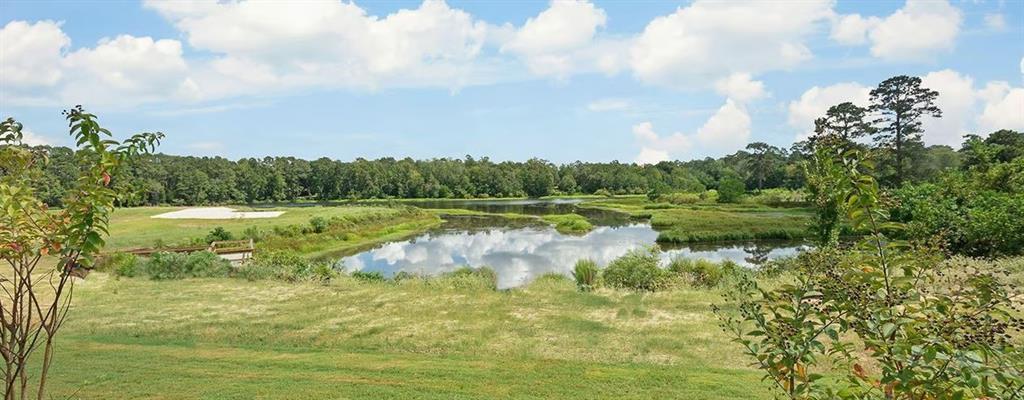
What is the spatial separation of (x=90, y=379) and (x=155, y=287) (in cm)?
1052

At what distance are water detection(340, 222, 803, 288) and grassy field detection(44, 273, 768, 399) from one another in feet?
33.6

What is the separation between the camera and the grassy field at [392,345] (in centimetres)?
794

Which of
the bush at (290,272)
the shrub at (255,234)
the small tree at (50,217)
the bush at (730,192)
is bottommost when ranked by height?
the bush at (290,272)

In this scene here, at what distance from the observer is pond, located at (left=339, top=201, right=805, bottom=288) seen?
30597 millimetres

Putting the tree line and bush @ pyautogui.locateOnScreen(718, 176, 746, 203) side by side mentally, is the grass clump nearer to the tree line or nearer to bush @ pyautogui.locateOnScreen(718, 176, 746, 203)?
the tree line

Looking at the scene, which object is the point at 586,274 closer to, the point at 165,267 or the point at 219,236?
the point at 165,267

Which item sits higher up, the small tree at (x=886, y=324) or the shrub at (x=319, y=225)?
the small tree at (x=886, y=324)

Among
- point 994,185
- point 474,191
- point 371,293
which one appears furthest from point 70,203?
point 474,191

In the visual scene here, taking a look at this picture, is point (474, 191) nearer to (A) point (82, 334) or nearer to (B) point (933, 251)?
(A) point (82, 334)

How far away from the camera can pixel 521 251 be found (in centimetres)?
3697

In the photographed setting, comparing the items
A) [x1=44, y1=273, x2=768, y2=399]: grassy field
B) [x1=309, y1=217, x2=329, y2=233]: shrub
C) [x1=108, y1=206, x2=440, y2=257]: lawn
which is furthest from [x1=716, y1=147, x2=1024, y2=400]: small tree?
[x1=309, y1=217, x2=329, y2=233]: shrub

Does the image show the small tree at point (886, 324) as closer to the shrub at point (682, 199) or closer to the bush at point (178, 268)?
the bush at point (178, 268)

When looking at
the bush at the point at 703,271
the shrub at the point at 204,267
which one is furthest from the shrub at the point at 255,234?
the bush at the point at 703,271

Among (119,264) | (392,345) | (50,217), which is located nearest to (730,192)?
(119,264)
